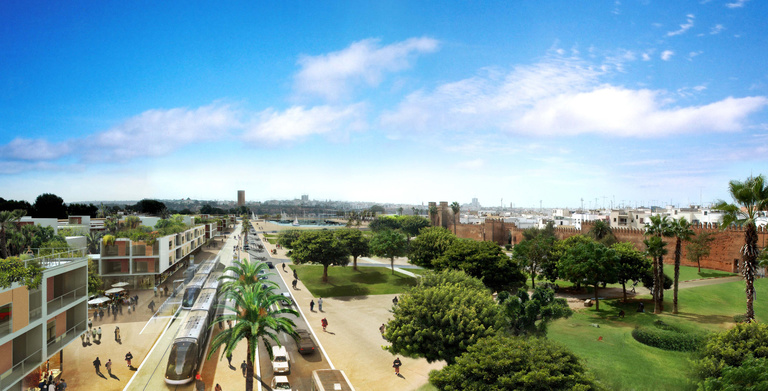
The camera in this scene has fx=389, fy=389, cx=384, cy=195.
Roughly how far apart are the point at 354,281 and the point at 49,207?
320 feet

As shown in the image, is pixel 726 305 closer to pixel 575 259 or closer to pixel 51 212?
pixel 575 259

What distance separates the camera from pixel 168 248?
4956 centimetres

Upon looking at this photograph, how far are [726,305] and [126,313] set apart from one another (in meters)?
53.9

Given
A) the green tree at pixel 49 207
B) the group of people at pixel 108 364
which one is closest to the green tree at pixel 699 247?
the group of people at pixel 108 364

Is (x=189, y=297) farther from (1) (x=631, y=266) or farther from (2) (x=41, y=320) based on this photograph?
Answer: (1) (x=631, y=266)

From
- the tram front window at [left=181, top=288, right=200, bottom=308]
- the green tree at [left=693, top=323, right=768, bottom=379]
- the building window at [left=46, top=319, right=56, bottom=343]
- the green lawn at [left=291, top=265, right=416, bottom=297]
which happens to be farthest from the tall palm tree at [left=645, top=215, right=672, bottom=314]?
the building window at [left=46, top=319, right=56, bottom=343]

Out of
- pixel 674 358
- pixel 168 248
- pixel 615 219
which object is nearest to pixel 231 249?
pixel 168 248

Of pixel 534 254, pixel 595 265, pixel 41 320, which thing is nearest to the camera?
pixel 41 320

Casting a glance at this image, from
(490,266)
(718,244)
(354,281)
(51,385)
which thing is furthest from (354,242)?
(718,244)

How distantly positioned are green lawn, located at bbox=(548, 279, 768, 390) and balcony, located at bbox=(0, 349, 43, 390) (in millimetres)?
25329

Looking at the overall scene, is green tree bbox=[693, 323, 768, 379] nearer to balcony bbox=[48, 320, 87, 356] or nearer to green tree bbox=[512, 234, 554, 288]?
→ green tree bbox=[512, 234, 554, 288]

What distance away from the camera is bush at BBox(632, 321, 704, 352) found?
24.0 m

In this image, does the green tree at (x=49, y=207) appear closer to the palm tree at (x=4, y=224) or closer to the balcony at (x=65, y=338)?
the palm tree at (x=4, y=224)

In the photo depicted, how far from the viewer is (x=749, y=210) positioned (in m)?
22.8
